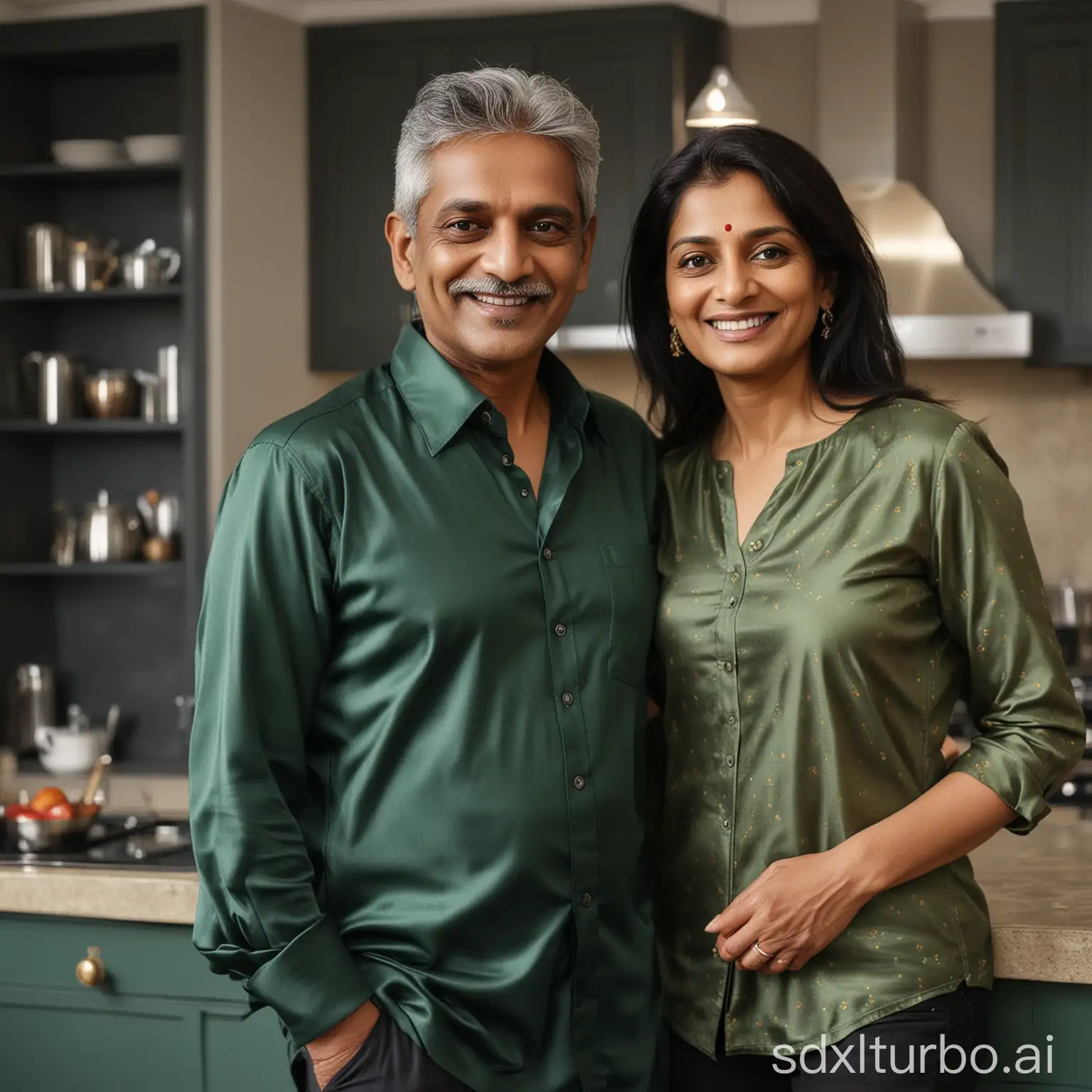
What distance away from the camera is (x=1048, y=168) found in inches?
179

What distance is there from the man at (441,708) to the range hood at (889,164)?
9.25 feet

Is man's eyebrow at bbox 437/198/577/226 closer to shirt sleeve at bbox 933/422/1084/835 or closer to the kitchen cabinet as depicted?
shirt sleeve at bbox 933/422/1084/835

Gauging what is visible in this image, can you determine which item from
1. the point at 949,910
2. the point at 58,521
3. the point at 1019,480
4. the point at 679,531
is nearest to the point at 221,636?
the point at 679,531

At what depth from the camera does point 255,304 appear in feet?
15.5

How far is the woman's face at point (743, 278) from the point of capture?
1.72m

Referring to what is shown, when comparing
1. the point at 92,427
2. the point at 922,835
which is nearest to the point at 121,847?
the point at 922,835

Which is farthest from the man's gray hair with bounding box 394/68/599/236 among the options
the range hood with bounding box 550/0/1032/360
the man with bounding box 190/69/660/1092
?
the range hood with bounding box 550/0/1032/360

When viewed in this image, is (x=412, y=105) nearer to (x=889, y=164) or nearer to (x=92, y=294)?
(x=92, y=294)

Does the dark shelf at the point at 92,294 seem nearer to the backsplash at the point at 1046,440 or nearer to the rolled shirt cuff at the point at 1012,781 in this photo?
the backsplash at the point at 1046,440

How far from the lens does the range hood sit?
4.48 m

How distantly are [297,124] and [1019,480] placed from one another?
2.65 m

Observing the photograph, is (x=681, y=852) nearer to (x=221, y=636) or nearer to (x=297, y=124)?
(x=221, y=636)

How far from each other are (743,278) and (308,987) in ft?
2.99

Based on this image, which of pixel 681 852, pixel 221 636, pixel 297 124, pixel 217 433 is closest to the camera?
pixel 221 636
